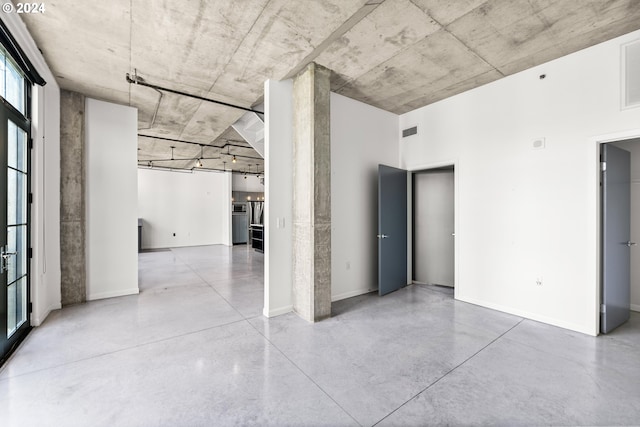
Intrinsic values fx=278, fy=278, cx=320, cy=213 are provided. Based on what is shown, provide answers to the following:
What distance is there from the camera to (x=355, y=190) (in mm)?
4605

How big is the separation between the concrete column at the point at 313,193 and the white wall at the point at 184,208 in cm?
836

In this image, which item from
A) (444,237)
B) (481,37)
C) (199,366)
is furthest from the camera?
(444,237)

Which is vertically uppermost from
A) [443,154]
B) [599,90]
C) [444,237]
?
[599,90]

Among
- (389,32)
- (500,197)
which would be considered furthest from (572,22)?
(500,197)

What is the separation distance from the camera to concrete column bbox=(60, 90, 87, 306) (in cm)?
412

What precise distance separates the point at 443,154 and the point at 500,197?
3.66ft

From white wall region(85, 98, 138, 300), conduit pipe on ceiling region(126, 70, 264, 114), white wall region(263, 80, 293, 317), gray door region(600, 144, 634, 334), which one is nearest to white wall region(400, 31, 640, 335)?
gray door region(600, 144, 634, 334)

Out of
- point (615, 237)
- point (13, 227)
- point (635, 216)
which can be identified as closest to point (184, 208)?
point (13, 227)

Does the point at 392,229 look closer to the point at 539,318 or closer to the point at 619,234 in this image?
the point at 539,318

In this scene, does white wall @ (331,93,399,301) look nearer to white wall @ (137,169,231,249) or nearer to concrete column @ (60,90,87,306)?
concrete column @ (60,90,87,306)

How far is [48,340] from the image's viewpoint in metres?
2.99

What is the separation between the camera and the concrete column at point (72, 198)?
412 centimetres

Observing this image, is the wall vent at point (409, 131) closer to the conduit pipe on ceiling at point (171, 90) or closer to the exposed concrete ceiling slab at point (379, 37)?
the exposed concrete ceiling slab at point (379, 37)

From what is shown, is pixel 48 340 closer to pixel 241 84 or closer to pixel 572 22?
pixel 241 84
